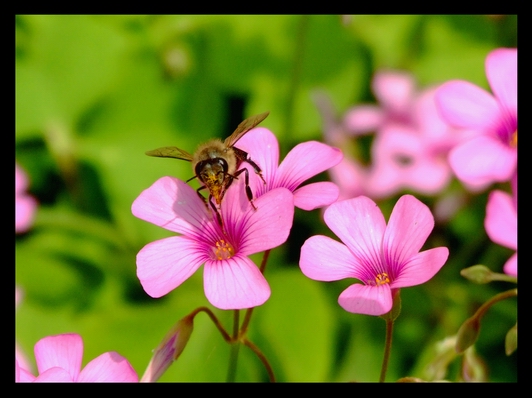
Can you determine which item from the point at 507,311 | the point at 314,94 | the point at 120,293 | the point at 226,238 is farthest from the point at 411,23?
the point at 226,238

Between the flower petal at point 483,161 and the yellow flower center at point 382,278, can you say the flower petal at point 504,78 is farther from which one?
the yellow flower center at point 382,278

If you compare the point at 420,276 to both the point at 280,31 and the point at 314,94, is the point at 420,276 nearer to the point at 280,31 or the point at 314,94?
the point at 314,94

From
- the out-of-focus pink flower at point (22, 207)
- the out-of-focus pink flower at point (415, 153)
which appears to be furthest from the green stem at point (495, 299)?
the out-of-focus pink flower at point (22, 207)

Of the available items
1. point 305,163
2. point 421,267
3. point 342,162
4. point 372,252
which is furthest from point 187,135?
point 421,267

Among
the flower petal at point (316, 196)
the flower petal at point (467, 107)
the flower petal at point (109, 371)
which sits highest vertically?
the flower petal at point (467, 107)

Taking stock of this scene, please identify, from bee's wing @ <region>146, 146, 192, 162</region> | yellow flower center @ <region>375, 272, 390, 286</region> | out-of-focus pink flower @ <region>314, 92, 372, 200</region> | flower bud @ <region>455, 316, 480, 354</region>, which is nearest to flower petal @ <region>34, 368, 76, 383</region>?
bee's wing @ <region>146, 146, 192, 162</region>
